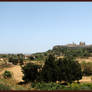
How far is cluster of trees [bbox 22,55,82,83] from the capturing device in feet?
62.9

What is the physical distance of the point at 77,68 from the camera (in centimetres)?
2017

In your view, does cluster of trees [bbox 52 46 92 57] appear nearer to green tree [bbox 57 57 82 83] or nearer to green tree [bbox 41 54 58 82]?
green tree [bbox 57 57 82 83]

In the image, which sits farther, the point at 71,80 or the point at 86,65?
the point at 86,65

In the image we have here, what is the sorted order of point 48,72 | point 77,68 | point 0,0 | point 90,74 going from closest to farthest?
point 0,0 < point 48,72 < point 77,68 < point 90,74

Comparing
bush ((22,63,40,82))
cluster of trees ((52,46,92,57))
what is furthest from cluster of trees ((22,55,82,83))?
cluster of trees ((52,46,92,57))

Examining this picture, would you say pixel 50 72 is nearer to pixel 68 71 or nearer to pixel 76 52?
pixel 68 71

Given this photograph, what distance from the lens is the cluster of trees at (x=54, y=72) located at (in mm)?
19172

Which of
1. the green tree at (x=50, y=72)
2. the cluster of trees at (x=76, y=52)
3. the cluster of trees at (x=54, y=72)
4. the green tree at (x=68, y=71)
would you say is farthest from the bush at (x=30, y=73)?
the cluster of trees at (x=76, y=52)

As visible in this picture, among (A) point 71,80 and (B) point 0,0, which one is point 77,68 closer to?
(A) point 71,80

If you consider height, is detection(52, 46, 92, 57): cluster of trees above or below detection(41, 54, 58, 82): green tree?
above

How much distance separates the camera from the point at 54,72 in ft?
63.3


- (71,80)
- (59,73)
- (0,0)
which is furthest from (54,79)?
(0,0)

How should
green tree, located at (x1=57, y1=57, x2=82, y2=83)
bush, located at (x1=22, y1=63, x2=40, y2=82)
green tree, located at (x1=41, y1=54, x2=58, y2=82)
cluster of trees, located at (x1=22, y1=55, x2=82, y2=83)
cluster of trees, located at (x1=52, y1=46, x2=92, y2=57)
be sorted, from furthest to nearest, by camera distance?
cluster of trees, located at (x1=52, y1=46, x2=92, y2=57) → bush, located at (x1=22, y1=63, x2=40, y2=82) → green tree, located at (x1=57, y1=57, x2=82, y2=83) → cluster of trees, located at (x1=22, y1=55, x2=82, y2=83) → green tree, located at (x1=41, y1=54, x2=58, y2=82)

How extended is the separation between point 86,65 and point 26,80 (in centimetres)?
1466
